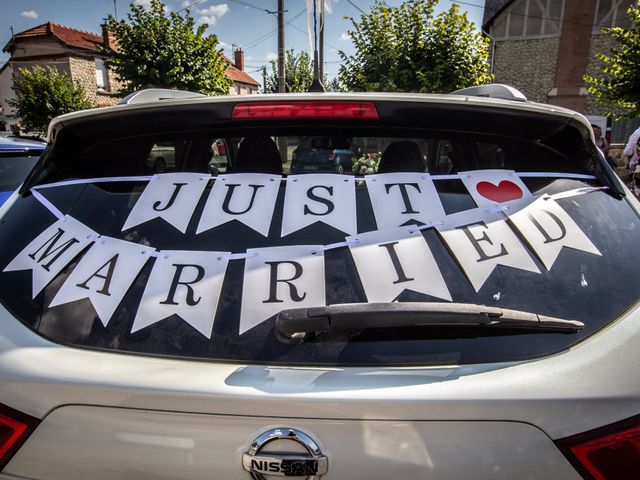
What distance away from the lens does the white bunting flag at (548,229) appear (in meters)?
1.12

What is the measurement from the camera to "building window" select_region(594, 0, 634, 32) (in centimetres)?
2259

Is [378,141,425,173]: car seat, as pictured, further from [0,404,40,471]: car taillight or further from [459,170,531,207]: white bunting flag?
[0,404,40,471]: car taillight

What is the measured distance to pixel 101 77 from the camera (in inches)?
1196

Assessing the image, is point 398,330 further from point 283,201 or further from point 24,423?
point 24,423

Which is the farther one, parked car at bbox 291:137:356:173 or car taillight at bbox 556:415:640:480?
parked car at bbox 291:137:356:173

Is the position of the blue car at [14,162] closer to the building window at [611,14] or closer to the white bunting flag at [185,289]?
the white bunting flag at [185,289]

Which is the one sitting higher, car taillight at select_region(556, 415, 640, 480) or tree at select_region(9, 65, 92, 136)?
tree at select_region(9, 65, 92, 136)

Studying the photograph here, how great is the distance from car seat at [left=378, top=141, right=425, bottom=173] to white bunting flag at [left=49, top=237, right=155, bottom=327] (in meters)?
0.98

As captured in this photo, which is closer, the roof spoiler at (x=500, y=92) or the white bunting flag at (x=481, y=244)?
the white bunting flag at (x=481, y=244)

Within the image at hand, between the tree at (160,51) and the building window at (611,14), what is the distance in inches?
A: 868

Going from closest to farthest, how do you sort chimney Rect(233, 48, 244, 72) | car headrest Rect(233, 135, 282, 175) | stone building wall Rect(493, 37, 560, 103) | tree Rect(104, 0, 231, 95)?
1. car headrest Rect(233, 135, 282, 175)
2. tree Rect(104, 0, 231, 95)
3. stone building wall Rect(493, 37, 560, 103)
4. chimney Rect(233, 48, 244, 72)

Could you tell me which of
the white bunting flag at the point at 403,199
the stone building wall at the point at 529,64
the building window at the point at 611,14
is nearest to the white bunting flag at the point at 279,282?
the white bunting flag at the point at 403,199

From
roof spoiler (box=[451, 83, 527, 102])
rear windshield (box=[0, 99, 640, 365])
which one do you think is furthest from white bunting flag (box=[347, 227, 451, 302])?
roof spoiler (box=[451, 83, 527, 102])

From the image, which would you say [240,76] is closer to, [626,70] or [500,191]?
[626,70]
